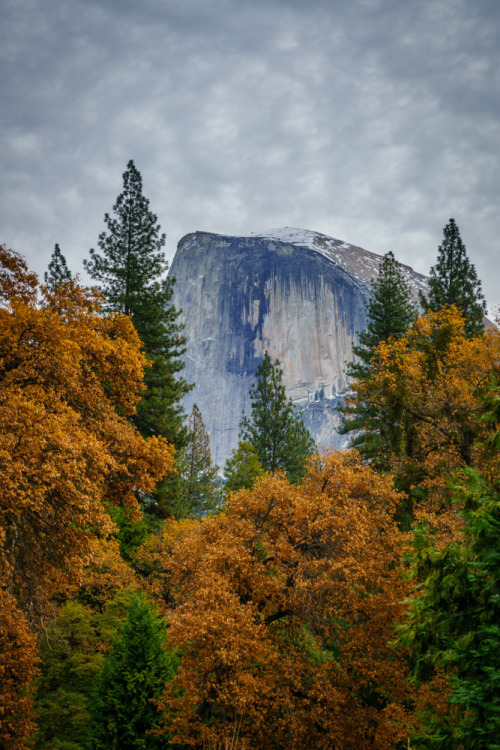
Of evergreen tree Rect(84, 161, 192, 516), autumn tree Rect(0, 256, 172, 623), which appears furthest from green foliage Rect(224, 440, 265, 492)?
autumn tree Rect(0, 256, 172, 623)

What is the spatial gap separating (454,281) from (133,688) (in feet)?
84.6

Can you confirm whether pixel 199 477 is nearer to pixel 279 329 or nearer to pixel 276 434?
pixel 276 434

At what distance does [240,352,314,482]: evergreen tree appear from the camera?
3000 cm

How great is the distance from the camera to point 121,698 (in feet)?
35.4

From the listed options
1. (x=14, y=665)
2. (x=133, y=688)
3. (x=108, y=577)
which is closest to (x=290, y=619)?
(x=133, y=688)

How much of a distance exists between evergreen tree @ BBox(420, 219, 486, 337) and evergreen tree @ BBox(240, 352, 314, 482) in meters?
9.95

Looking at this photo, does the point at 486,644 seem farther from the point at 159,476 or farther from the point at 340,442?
the point at 340,442

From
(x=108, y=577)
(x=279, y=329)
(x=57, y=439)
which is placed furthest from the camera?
(x=279, y=329)

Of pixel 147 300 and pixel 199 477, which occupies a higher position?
pixel 147 300

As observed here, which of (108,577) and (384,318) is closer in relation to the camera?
(108,577)

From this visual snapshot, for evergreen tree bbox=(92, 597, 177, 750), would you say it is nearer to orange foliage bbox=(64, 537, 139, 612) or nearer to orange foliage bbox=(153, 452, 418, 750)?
orange foliage bbox=(153, 452, 418, 750)

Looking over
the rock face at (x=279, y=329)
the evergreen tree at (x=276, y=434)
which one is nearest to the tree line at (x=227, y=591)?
the evergreen tree at (x=276, y=434)

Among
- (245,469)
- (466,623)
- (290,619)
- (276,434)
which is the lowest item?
(290,619)

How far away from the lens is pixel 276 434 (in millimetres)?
30734
